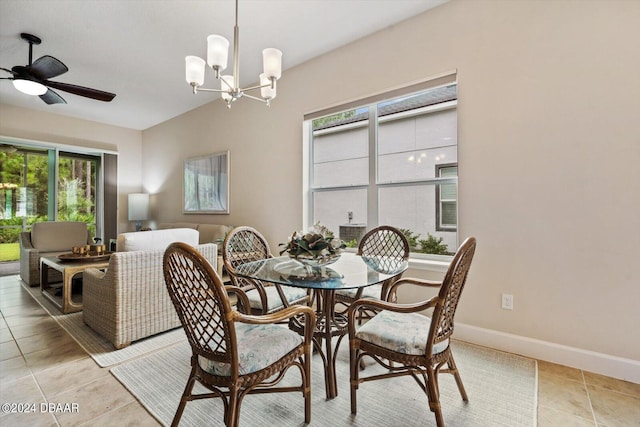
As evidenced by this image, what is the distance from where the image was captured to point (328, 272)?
1680 millimetres

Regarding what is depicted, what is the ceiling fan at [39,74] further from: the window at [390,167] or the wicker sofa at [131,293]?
the window at [390,167]

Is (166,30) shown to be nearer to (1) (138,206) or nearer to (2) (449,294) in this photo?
(2) (449,294)

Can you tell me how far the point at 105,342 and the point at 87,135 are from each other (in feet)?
16.1

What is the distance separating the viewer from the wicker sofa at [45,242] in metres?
4.02

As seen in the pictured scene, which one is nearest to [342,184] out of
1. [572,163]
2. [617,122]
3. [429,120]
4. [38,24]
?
[429,120]

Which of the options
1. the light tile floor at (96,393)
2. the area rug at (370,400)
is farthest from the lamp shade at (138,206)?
the area rug at (370,400)

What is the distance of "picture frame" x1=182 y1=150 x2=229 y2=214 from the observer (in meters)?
4.53

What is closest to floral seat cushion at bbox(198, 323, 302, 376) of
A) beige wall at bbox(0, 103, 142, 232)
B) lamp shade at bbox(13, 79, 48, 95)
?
lamp shade at bbox(13, 79, 48, 95)

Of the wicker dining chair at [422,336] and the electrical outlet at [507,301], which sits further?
the electrical outlet at [507,301]

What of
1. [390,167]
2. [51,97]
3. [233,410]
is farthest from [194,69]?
[51,97]

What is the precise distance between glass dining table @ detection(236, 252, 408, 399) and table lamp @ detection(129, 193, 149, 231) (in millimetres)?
4933

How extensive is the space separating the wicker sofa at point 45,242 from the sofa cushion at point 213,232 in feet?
6.50

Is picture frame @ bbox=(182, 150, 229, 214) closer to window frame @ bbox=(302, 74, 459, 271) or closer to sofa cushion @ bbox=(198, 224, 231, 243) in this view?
sofa cushion @ bbox=(198, 224, 231, 243)

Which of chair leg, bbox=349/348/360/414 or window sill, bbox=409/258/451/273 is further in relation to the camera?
window sill, bbox=409/258/451/273
